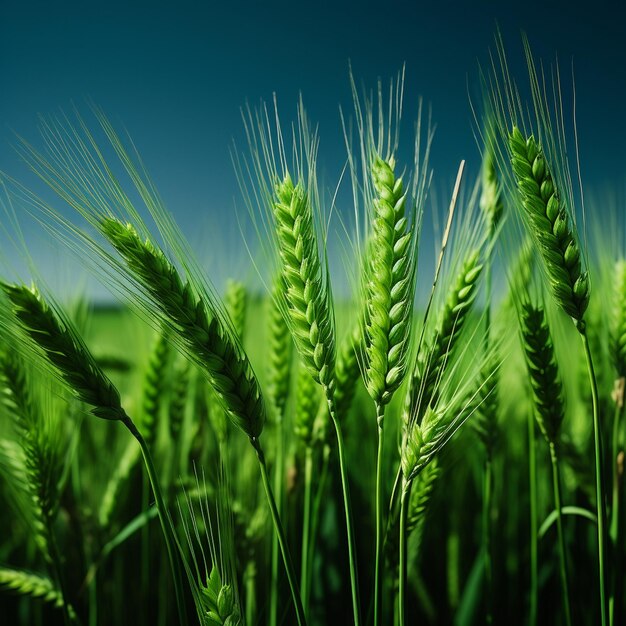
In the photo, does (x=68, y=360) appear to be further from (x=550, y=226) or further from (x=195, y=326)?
(x=550, y=226)

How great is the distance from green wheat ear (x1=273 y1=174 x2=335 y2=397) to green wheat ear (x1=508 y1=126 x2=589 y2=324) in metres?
0.34

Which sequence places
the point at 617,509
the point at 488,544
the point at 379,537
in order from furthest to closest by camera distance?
the point at 488,544 → the point at 617,509 → the point at 379,537

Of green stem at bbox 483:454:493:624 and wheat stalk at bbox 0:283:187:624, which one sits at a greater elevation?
wheat stalk at bbox 0:283:187:624

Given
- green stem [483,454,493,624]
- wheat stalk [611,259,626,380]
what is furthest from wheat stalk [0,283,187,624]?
wheat stalk [611,259,626,380]

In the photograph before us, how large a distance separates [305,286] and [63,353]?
1.07 feet

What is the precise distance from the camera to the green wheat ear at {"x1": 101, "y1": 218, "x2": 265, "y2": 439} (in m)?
0.71

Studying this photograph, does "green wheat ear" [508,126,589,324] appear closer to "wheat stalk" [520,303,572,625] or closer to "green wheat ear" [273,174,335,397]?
"wheat stalk" [520,303,572,625]

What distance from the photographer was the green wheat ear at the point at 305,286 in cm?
72

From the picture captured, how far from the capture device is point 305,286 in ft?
2.47

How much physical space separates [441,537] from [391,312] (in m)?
1.20

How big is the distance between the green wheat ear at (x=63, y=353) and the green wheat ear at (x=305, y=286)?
26cm

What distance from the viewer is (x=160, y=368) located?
1255mm

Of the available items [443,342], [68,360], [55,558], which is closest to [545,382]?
[443,342]

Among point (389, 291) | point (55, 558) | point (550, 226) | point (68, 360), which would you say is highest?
point (550, 226)
